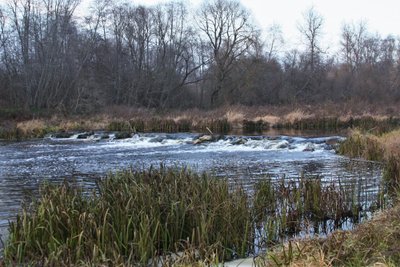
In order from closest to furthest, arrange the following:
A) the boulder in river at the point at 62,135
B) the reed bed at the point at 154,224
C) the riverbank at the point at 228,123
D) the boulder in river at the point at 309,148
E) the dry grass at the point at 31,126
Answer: the reed bed at the point at 154,224
the boulder in river at the point at 309,148
the boulder in river at the point at 62,135
the riverbank at the point at 228,123
the dry grass at the point at 31,126

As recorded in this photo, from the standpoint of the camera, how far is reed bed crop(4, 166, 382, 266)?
5020mm

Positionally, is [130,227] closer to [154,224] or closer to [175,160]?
[154,224]

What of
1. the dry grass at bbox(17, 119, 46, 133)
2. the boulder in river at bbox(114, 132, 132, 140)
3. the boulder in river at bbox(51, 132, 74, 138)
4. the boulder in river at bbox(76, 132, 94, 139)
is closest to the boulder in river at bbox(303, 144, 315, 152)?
the boulder in river at bbox(114, 132, 132, 140)

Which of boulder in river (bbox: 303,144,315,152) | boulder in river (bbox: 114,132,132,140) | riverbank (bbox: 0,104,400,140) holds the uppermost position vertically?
riverbank (bbox: 0,104,400,140)

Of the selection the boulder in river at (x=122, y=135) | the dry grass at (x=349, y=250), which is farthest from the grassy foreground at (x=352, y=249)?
the boulder in river at (x=122, y=135)

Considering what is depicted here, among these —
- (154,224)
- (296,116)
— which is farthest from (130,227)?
(296,116)

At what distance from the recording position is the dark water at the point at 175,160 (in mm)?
10914

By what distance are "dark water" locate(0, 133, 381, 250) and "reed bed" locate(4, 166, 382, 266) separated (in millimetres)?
1687

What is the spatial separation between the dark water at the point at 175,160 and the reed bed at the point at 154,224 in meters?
1.69

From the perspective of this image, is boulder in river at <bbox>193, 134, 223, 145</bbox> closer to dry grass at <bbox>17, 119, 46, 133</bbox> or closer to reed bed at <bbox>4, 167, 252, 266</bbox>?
dry grass at <bbox>17, 119, 46, 133</bbox>

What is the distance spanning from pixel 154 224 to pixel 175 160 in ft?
34.1

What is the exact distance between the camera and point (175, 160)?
15953mm

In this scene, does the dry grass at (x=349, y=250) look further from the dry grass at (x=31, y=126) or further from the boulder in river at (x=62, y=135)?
the dry grass at (x=31, y=126)

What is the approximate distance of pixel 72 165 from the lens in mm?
15156
